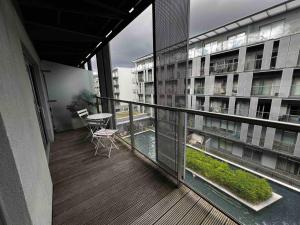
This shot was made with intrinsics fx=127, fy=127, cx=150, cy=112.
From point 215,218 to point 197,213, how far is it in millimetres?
175

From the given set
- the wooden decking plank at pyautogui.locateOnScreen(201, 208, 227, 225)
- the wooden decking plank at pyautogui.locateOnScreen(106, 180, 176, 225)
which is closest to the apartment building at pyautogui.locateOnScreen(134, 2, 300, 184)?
the wooden decking plank at pyautogui.locateOnScreen(201, 208, 227, 225)

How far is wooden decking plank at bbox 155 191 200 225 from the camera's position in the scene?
1336mm

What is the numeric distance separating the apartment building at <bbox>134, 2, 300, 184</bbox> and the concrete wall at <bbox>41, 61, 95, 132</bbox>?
4.14 metres

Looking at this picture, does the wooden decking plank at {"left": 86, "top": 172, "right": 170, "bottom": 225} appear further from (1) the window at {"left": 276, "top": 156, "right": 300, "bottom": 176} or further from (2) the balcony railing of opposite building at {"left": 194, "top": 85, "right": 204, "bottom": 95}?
(2) the balcony railing of opposite building at {"left": 194, "top": 85, "right": 204, "bottom": 95}

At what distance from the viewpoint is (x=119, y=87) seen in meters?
14.7

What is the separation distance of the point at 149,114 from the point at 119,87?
13003mm

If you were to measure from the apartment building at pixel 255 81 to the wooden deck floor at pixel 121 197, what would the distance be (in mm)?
712


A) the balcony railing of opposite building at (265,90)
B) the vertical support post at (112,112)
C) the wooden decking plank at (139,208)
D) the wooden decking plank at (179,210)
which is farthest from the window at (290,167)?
the vertical support post at (112,112)

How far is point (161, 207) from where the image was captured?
1.49m

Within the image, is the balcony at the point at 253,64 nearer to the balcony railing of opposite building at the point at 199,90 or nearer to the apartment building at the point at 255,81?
the apartment building at the point at 255,81

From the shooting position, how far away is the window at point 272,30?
3475mm

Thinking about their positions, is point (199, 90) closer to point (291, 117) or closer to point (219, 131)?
point (291, 117)

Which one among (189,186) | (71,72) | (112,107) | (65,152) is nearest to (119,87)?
(71,72)

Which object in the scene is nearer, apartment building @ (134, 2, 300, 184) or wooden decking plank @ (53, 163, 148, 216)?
wooden decking plank @ (53, 163, 148, 216)
